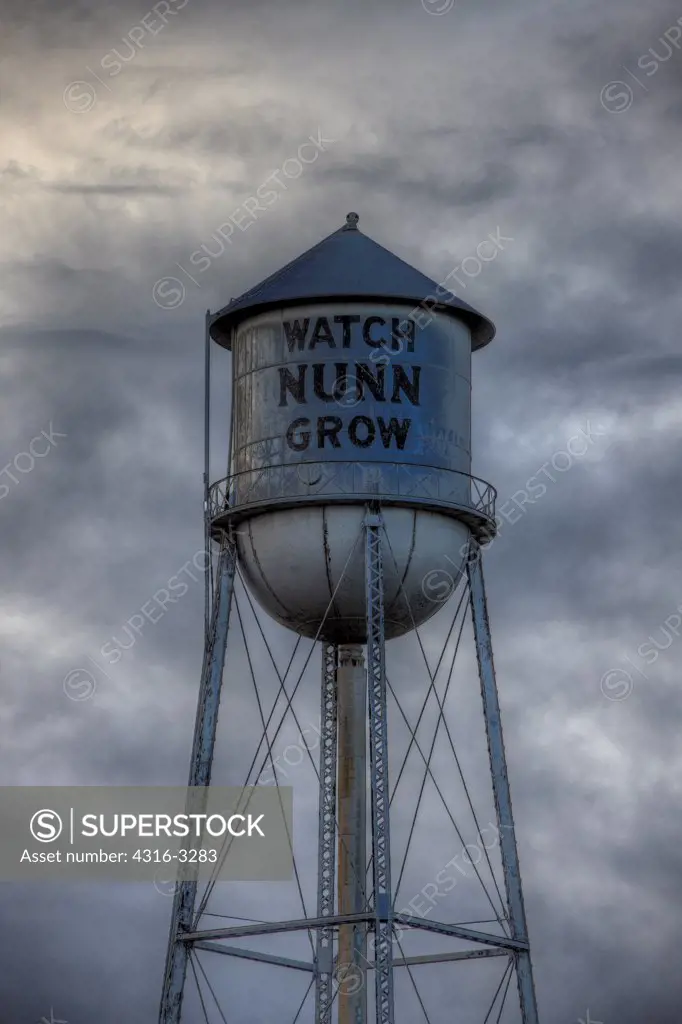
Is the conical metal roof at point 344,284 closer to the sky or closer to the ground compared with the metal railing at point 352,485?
closer to the sky

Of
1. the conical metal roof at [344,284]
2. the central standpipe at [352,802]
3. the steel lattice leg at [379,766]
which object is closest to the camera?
the steel lattice leg at [379,766]

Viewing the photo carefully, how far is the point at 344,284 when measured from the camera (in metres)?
30.9

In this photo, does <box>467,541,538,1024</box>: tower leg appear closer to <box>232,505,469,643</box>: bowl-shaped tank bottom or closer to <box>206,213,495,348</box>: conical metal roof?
<box>232,505,469,643</box>: bowl-shaped tank bottom

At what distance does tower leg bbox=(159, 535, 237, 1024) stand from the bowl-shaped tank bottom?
359mm

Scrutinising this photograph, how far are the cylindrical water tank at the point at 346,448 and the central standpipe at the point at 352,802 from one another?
5.31 ft

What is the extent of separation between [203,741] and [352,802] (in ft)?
10.3

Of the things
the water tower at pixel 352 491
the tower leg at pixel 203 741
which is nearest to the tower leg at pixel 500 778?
the water tower at pixel 352 491

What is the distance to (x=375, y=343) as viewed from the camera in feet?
101

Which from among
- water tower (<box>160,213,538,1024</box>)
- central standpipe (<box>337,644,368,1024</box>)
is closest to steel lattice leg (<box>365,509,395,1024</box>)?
water tower (<box>160,213,538,1024</box>)

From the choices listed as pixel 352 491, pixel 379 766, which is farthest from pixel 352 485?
pixel 379 766

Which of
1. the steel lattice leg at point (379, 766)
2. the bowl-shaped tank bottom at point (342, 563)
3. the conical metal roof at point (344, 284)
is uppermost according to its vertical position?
the conical metal roof at point (344, 284)

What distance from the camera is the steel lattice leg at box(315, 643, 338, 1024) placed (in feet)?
108

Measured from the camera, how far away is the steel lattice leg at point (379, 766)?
93.1ft

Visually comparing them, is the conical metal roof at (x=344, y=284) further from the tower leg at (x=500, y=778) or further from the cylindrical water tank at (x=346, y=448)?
the tower leg at (x=500, y=778)
